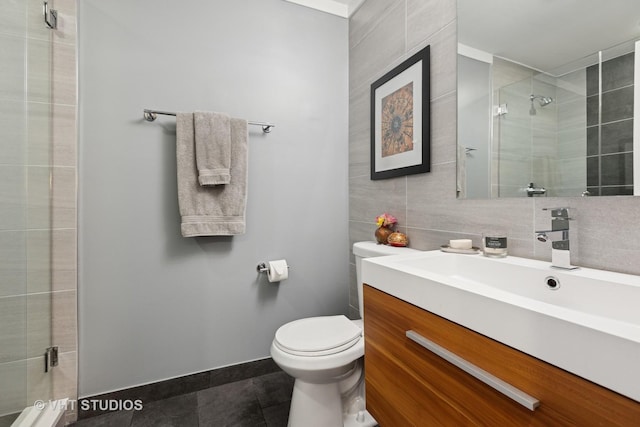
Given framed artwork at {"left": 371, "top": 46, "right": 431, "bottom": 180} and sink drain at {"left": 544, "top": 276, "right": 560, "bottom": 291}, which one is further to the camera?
framed artwork at {"left": 371, "top": 46, "right": 431, "bottom": 180}

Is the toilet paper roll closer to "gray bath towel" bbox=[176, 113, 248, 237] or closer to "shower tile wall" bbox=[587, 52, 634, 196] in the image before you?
"gray bath towel" bbox=[176, 113, 248, 237]

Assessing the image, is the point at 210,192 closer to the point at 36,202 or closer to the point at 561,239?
the point at 36,202

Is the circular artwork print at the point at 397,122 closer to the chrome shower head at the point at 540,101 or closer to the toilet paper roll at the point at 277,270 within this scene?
the chrome shower head at the point at 540,101

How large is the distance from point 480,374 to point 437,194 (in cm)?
86

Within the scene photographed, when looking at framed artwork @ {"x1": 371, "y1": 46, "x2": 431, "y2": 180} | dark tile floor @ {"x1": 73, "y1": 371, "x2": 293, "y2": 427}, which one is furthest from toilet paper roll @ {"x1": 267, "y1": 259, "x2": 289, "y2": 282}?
framed artwork @ {"x1": 371, "y1": 46, "x2": 431, "y2": 180}

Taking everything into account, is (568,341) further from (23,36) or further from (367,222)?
(23,36)

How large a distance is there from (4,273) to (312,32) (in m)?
1.95

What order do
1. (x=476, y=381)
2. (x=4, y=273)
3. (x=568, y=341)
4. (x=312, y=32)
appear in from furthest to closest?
(x=312, y=32) → (x=4, y=273) → (x=476, y=381) → (x=568, y=341)

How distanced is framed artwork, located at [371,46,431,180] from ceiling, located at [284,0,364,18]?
25.0 inches

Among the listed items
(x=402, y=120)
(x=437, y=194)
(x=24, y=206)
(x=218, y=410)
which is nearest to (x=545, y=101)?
(x=437, y=194)

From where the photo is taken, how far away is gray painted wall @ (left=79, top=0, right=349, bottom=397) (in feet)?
4.50

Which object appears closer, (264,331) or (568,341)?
(568,341)

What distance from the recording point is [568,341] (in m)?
0.42

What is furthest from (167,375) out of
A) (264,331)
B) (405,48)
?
(405,48)
